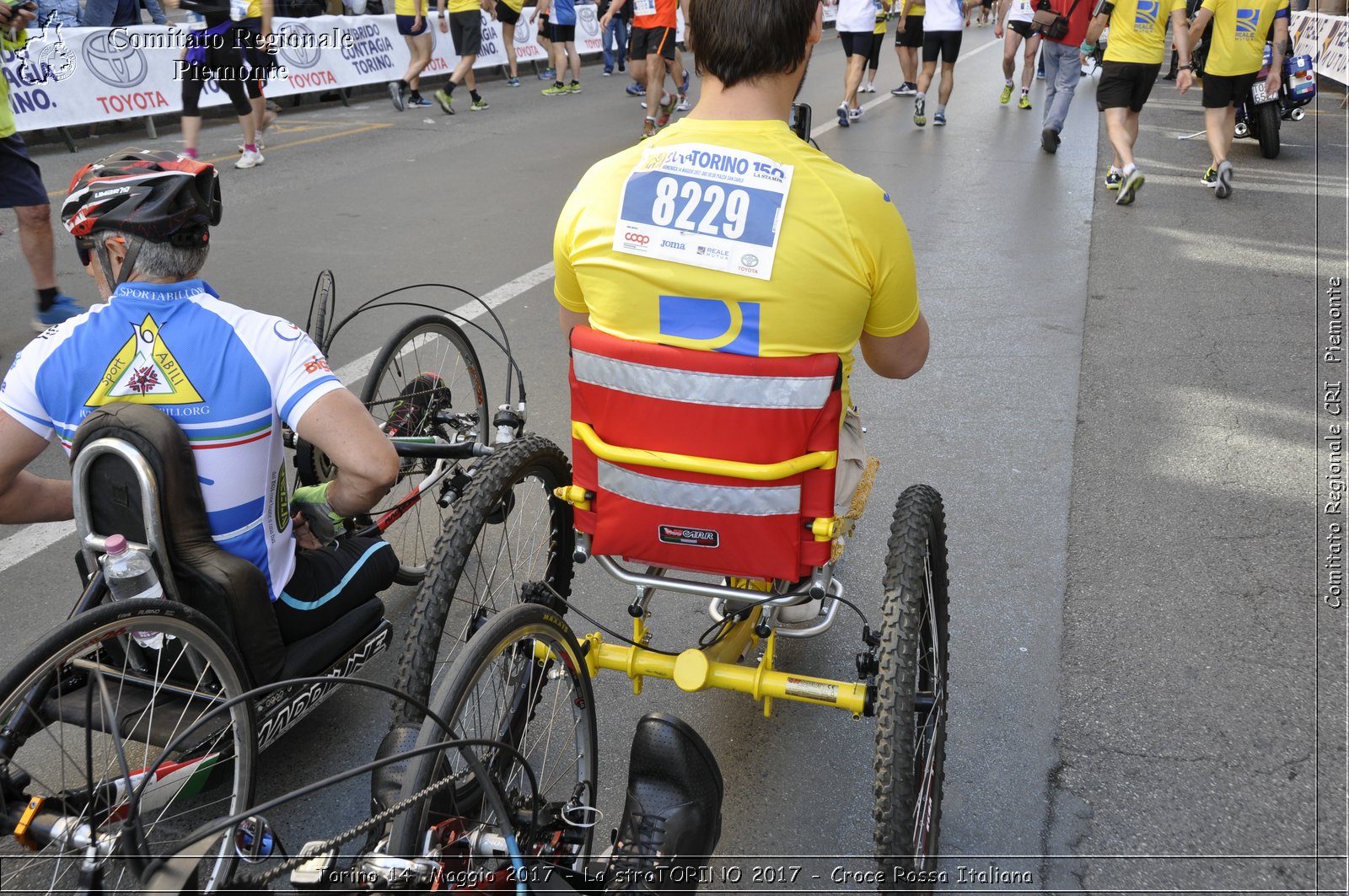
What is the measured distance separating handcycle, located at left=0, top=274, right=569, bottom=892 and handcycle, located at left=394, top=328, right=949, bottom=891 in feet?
1.26

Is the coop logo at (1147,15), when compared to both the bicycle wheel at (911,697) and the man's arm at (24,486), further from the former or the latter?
the man's arm at (24,486)

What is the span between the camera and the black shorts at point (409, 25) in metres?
14.8

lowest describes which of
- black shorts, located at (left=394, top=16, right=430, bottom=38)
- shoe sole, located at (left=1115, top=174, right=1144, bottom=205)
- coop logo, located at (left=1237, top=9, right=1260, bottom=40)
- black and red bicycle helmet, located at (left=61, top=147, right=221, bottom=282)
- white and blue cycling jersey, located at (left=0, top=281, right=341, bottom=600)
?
shoe sole, located at (left=1115, top=174, right=1144, bottom=205)

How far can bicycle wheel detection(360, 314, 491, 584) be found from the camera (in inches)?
143

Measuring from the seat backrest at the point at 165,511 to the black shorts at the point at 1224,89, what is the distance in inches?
373

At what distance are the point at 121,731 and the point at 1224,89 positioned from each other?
9.87 metres

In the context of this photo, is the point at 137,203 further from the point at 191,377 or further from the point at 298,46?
the point at 298,46

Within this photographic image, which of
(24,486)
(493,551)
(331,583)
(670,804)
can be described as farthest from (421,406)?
(670,804)

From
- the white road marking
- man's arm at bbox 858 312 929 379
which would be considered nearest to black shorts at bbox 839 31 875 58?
the white road marking

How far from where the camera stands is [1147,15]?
342 inches

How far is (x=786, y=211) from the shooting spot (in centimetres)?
214

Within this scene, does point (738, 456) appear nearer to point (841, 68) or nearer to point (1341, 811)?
point (1341, 811)

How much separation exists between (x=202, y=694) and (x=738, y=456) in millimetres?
1296

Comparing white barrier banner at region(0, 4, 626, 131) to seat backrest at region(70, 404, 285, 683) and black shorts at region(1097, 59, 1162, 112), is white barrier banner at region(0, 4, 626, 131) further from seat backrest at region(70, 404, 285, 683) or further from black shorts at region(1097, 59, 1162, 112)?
black shorts at region(1097, 59, 1162, 112)
